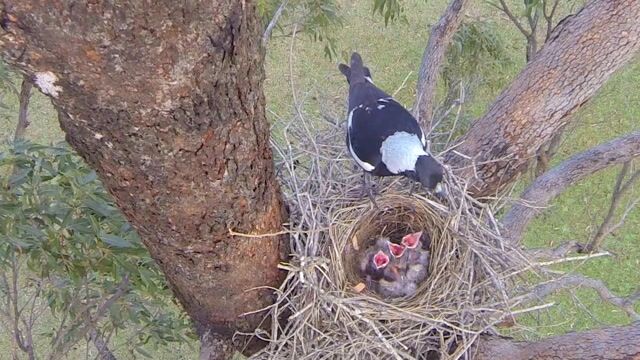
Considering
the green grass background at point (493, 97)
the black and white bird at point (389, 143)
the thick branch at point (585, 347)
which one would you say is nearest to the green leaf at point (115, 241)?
the black and white bird at point (389, 143)

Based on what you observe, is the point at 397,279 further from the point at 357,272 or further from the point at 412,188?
the point at 412,188

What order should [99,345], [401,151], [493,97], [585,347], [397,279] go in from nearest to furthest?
[585,347], [401,151], [397,279], [99,345], [493,97]

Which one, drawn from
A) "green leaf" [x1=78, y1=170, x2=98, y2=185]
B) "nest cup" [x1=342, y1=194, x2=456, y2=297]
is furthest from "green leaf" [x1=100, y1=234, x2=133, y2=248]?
"nest cup" [x1=342, y1=194, x2=456, y2=297]

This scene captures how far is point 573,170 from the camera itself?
193cm

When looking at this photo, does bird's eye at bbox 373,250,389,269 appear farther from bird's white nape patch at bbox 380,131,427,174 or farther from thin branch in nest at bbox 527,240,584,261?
thin branch in nest at bbox 527,240,584,261

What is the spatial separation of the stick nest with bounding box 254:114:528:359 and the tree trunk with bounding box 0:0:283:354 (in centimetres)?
18

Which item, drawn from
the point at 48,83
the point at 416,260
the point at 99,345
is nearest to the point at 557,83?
the point at 416,260

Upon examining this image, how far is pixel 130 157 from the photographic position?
97 cm

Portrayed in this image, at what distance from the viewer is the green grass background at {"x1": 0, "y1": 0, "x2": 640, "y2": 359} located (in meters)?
4.28

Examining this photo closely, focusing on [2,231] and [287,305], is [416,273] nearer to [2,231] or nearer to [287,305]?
[287,305]

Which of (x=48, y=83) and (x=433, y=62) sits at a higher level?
(x=48, y=83)

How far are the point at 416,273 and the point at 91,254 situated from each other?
76 centimetres

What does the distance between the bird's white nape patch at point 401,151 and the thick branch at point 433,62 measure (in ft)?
0.66

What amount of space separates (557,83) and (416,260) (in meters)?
0.56
